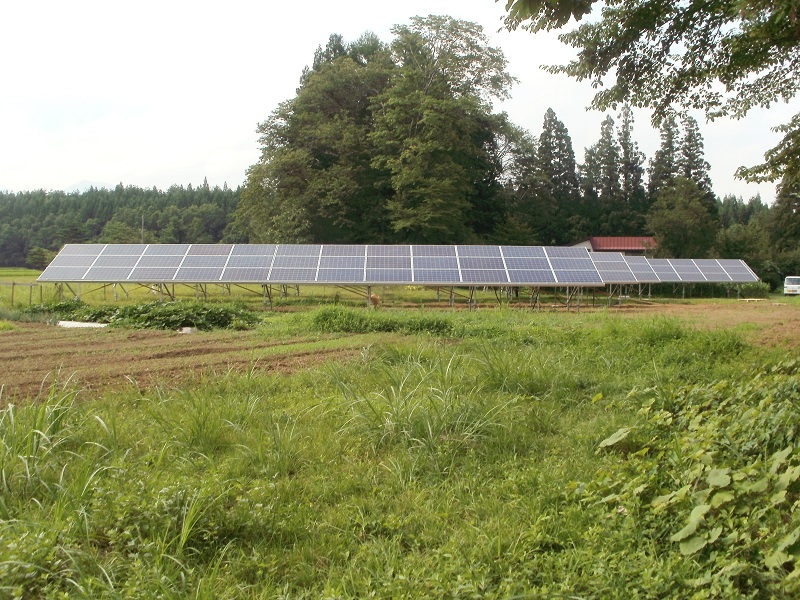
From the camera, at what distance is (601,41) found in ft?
33.1

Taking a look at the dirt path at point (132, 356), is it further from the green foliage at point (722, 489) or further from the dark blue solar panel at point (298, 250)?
the dark blue solar panel at point (298, 250)

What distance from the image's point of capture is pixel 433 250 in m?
26.0

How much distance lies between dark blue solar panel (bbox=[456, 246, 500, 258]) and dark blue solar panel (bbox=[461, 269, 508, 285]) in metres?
1.61

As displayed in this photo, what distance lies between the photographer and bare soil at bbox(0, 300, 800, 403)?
26.5ft

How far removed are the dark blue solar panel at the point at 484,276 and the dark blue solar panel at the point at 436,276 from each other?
30cm

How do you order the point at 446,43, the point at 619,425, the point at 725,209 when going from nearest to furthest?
1. the point at 619,425
2. the point at 446,43
3. the point at 725,209

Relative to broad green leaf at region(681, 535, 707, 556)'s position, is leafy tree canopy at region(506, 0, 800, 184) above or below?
above

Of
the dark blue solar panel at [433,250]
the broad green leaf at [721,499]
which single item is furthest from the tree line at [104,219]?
the broad green leaf at [721,499]

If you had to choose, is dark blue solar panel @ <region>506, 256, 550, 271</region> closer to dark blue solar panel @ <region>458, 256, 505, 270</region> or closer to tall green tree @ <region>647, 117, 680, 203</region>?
dark blue solar panel @ <region>458, 256, 505, 270</region>

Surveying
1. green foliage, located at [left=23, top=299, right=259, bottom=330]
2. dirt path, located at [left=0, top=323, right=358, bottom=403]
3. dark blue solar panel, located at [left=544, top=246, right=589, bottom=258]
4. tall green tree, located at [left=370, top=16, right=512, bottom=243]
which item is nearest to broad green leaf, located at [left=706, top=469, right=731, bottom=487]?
dirt path, located at [left=0, top=323, right=358, bottom=403]

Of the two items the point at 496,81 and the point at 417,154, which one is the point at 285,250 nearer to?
the point at 417,154

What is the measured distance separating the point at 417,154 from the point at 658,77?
74.5 feet

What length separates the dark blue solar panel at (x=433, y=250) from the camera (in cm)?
2553

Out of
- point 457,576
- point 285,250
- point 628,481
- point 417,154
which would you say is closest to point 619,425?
point 628,481
